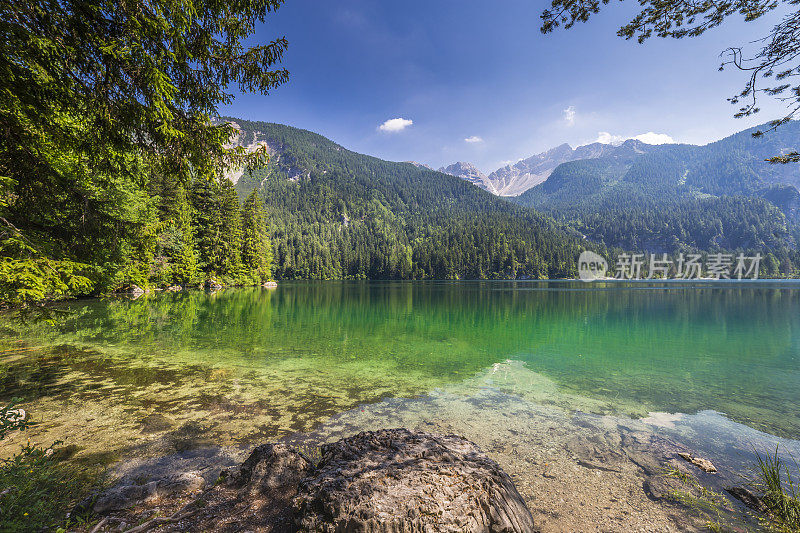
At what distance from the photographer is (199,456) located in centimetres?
561

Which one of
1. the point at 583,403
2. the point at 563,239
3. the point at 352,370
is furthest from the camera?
the point at 563,239

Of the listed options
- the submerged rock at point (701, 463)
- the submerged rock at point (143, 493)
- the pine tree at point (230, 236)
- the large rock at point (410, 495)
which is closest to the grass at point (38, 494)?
the submerged rock at point (143, 493)

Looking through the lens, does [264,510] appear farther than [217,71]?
No

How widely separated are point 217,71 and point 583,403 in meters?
A: 12.0

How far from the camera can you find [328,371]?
1149 centimetres

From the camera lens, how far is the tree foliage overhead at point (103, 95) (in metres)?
4.41

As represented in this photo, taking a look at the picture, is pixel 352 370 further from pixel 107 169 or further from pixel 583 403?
pixel 107 169

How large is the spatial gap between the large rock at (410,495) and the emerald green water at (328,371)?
12.3 ft

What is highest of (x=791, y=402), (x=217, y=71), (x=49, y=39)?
(x=217, y=71)

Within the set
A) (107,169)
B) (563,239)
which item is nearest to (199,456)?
(107,169)

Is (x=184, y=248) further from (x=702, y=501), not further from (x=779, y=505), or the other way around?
(x=779, y=505)

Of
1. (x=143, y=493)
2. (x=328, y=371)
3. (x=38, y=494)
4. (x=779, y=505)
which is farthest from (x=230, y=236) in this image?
(x=779, y=505)

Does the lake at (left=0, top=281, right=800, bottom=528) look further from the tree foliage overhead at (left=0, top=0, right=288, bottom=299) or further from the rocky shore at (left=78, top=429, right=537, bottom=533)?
the tree foliage overhead at (left=0, top=0, right=288, bottom=299)

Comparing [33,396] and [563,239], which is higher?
[563,239]
